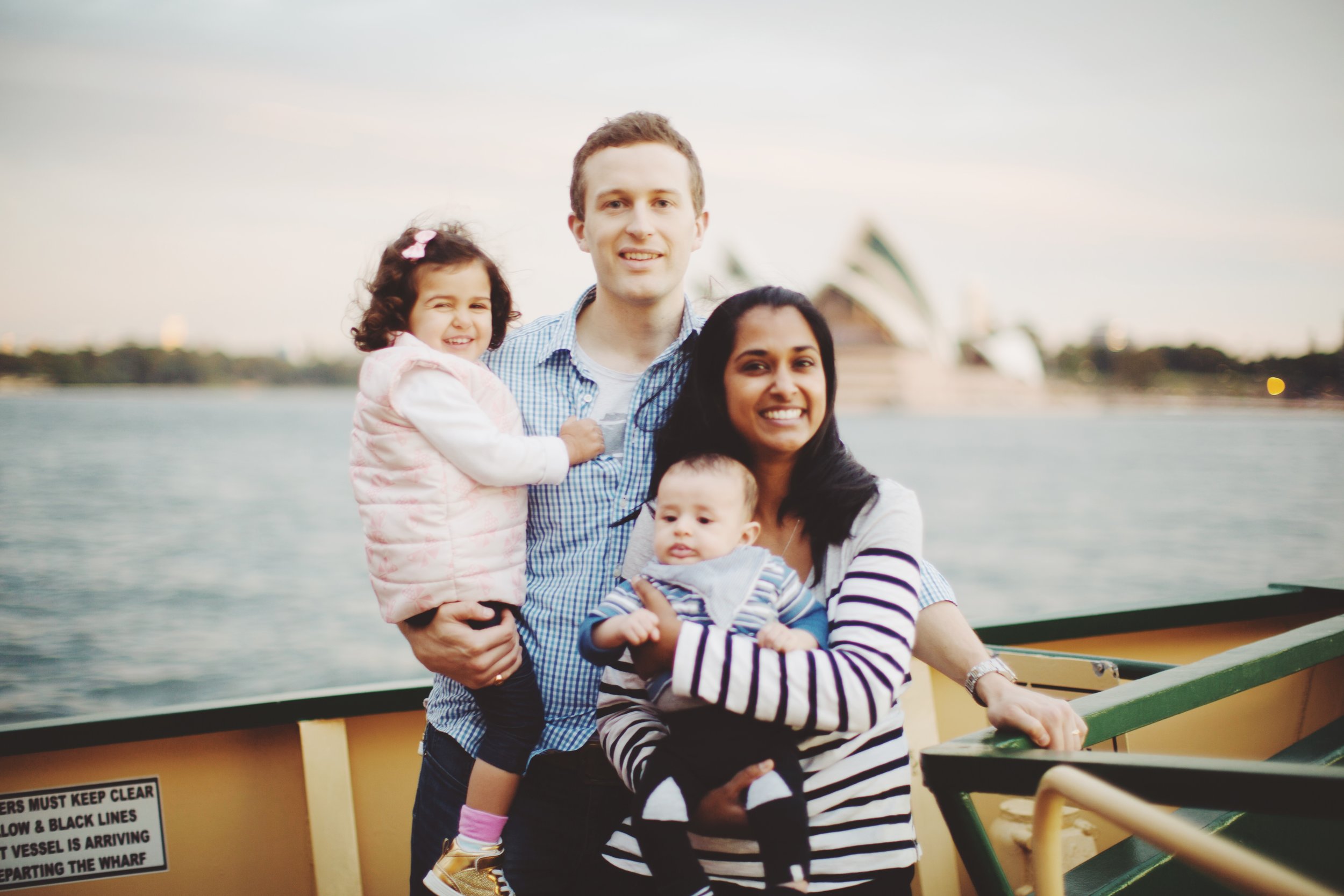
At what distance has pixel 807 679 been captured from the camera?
1.21 metres

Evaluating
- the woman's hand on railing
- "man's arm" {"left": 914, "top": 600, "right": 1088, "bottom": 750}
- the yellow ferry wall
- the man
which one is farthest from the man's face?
the yellow ferry wall

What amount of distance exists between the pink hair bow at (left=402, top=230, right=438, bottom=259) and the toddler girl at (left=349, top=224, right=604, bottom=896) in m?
0.18

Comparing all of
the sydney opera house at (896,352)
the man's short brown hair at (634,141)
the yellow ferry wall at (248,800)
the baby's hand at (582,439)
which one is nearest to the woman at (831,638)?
the baby's hand at (582,439)

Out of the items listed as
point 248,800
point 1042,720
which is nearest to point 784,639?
point 1042,720

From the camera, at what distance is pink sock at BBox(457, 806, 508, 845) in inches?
65.7

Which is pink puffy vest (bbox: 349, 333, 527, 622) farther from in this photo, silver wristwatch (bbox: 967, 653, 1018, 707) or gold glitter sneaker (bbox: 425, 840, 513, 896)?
silver wristwatch (bbox: 967, 653, 1018, 707)

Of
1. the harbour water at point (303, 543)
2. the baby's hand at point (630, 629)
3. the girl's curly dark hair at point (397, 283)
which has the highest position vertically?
the girl's curly dark hair at point (397, 283)

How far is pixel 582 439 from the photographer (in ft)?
5.76

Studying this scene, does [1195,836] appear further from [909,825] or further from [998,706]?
[909,825]

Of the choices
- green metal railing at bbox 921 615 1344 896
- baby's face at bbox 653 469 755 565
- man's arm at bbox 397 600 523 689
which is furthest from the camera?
man's arm at bbox 397 600 523 689

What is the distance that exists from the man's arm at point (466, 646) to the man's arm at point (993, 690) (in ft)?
2.43

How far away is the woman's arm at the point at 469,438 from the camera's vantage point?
1.64 m

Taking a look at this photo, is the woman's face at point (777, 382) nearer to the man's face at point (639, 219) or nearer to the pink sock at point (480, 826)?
the man's face at point (639, 219)

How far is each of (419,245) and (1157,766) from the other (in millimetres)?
1537
